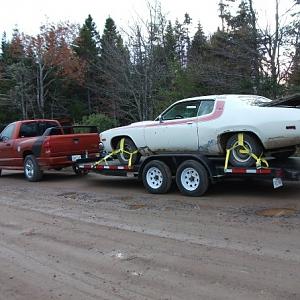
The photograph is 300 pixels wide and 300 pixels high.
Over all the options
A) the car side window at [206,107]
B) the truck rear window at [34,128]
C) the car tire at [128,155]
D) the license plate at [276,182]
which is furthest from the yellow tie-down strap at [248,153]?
the truck rear window at [34,128]

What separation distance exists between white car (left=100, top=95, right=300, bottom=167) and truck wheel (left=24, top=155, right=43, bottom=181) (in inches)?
153

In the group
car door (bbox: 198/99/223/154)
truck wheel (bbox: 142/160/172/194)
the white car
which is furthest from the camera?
truck wheel (bbox: 142/160/172/194)

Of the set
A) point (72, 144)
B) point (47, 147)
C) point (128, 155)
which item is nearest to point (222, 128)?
point (128, 155)

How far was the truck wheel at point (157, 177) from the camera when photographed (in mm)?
10719

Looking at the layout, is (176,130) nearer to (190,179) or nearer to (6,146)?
(190,179)

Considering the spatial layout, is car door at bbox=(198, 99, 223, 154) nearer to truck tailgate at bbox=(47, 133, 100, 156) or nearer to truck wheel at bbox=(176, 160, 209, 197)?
truck wheel at bbox=(176, 160, 209, 197)

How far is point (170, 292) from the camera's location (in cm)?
482

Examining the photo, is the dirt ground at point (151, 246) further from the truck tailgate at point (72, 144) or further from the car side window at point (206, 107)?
the truck tailgate at point (72, 144)

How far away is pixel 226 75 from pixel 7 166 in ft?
41.1

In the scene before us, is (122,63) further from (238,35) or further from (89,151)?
(89,151)

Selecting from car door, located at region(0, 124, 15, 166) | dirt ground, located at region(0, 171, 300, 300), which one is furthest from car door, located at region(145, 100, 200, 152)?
car door, located at region(0, 124, 15, 166)

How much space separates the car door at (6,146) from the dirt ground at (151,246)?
4.42 meters

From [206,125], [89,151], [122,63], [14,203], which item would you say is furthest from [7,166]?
[122,63]

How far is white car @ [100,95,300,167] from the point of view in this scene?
368 inches
